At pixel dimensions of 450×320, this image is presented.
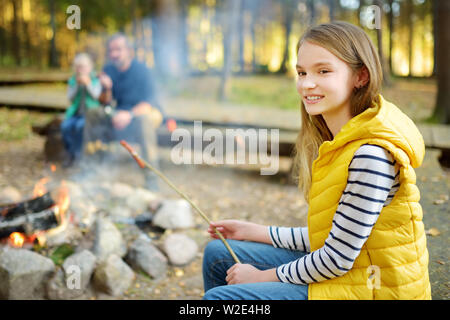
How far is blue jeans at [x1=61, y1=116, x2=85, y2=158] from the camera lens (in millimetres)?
5363

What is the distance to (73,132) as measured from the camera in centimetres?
540

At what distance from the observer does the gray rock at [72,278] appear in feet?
9.46

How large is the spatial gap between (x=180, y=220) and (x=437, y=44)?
479cm

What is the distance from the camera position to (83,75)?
210 inches

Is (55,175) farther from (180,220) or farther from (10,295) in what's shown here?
(10,295)

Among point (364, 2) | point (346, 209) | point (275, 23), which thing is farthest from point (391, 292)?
point (275, 23)

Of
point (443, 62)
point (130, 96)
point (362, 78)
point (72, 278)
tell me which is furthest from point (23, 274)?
point (443, 62)

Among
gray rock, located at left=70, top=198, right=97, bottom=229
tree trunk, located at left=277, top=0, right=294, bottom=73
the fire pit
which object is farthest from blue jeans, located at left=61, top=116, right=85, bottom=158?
tree trunk, located at left=277, top=0, right=294, bottom=73

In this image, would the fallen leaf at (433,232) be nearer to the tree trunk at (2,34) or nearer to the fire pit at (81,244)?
the fire pit at (81,244)

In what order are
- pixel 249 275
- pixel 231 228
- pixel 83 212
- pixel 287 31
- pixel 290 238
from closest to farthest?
pixel 249 275 → pixel 290 238 → pixel 231 228 → pixel 83 212 → pixel 287 31

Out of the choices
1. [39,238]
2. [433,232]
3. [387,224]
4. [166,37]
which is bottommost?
[39,238]

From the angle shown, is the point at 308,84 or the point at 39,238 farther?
the point at 39,238

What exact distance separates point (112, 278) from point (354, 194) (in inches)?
87.9

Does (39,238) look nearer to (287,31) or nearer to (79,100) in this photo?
(79,100)
